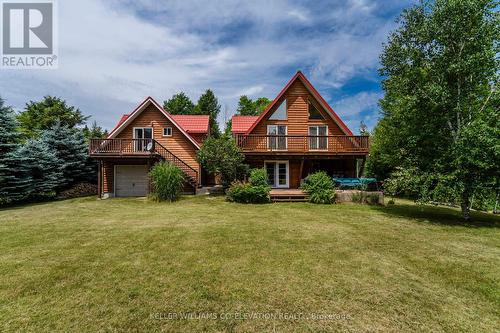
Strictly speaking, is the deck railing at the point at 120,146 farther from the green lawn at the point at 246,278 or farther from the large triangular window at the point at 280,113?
the large triangular window at the point at 280,113

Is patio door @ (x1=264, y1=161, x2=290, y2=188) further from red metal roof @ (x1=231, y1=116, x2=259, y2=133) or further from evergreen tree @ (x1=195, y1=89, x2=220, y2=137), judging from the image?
evergreen tree @ (x1=195, y1=89, x2=220, y2=137)

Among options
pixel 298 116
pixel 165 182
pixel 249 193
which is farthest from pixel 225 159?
pixel 298 116

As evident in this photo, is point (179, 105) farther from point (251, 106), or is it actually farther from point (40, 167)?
point (40, 167)

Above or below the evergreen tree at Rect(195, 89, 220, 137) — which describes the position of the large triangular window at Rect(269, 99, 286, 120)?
below

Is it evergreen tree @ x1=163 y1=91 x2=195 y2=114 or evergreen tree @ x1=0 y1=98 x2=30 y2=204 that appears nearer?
evergreen tree @ x1=0 y1=98 x2=30 y2=204

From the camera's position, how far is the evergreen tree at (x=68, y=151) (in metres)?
17.6

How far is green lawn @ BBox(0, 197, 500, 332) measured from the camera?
3.20 metres

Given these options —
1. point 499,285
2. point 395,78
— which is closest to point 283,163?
point 395,78

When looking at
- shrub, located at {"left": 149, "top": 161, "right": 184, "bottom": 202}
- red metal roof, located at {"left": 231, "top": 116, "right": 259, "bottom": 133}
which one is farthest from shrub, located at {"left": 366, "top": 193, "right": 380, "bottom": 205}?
shrub, located at {"left": 149, "top": 161, "right": 184, "bottom": 202}

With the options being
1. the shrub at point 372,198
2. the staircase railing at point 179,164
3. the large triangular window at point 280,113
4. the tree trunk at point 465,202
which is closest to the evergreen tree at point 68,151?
the staircase railing at point 179,164

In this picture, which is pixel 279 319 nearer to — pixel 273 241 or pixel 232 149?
pixel 273 241

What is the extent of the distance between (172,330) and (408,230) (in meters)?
8.12

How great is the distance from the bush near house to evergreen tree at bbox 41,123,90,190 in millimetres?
13085

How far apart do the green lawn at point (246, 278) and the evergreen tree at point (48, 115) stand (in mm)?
23008
